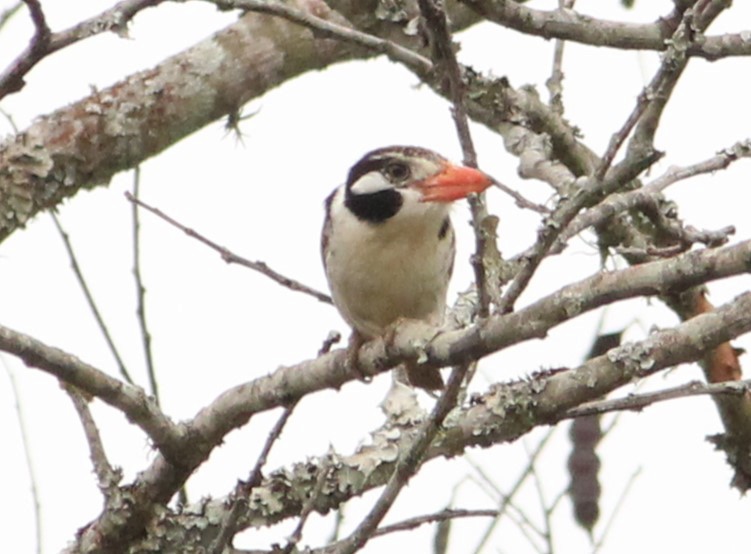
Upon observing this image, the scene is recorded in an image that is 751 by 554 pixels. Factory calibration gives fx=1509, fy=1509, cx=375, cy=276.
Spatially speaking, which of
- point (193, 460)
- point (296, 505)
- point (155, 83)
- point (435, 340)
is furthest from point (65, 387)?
point (155, 83)

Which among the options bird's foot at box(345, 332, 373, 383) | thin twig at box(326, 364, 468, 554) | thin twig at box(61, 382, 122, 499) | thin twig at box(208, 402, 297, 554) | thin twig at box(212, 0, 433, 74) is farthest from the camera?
thin twig at box(61, 382, 122, 499)

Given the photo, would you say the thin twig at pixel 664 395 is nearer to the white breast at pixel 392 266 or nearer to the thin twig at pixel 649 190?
the thin twig at pixel 649 190

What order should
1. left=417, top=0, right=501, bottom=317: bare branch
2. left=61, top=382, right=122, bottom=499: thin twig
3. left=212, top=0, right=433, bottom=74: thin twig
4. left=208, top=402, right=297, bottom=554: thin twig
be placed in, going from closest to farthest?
left=417, top=0, right=501, bottom=317: bare branch
left=208, top=402, right=297, bottom=554: thin twig
left=212, top=0, right=433, bottom=74: thin twig
left=61, top=382, right=122, bottom=499: thin twig

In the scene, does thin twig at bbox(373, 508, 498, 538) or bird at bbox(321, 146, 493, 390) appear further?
bird at bbox(321, 146, 493, 390)

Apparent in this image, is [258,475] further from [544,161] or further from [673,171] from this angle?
[544,161]

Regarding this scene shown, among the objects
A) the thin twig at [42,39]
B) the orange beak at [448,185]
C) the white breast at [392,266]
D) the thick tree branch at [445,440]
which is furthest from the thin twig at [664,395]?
the thin twig at [42,39]

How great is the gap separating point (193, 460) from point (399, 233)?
0.95m

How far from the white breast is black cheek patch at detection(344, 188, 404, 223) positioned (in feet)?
0.05

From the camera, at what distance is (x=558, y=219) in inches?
93.0

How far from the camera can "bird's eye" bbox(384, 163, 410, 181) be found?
3.72 m

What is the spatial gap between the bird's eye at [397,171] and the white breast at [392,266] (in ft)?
0.25

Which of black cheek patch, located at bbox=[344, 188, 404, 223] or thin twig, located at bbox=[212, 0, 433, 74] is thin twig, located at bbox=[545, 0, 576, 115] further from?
thin twig, located at bbox=[212, 0, 433, 74]

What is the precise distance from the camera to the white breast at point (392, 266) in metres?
3.75

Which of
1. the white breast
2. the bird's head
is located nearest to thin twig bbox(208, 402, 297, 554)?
the bird's head
